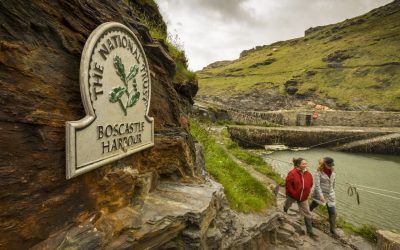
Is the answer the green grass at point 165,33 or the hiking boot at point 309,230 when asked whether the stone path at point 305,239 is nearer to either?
the hiking boot at point 309,230

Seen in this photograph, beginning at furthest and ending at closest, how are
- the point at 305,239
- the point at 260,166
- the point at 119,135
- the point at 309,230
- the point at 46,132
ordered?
the point at 260,166 < the point at 309,230 < the point at 305,239 < the point at 119,135 < the point at 46,132

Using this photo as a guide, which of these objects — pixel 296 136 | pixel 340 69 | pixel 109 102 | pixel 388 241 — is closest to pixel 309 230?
pixel 388 241

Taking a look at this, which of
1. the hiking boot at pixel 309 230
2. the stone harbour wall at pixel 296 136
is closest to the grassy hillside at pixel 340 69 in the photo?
the stone harbour wall at pixel 296 136

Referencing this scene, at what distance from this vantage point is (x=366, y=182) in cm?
1662

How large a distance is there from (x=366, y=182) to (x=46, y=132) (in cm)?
1885

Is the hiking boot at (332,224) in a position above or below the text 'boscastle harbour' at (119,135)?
below

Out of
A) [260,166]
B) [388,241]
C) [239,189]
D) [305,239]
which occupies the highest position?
[239,189]

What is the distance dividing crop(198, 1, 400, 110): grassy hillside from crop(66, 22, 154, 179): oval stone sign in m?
49.0

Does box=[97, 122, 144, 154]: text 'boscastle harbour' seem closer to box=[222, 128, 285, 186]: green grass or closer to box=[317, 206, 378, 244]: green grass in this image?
box=[317, 206, 378, 244]: green grass

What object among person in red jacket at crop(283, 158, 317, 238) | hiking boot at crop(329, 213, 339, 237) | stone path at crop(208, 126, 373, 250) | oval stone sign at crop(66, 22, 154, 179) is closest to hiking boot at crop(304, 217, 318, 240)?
person in red jacket at crop(283, 158, 317, 238)

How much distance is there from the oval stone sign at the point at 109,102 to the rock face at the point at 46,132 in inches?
6.7

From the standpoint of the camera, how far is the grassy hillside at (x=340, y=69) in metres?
49.7

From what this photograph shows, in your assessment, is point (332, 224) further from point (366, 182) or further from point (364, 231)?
point (366, 182)

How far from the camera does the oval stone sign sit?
2.46 meters
